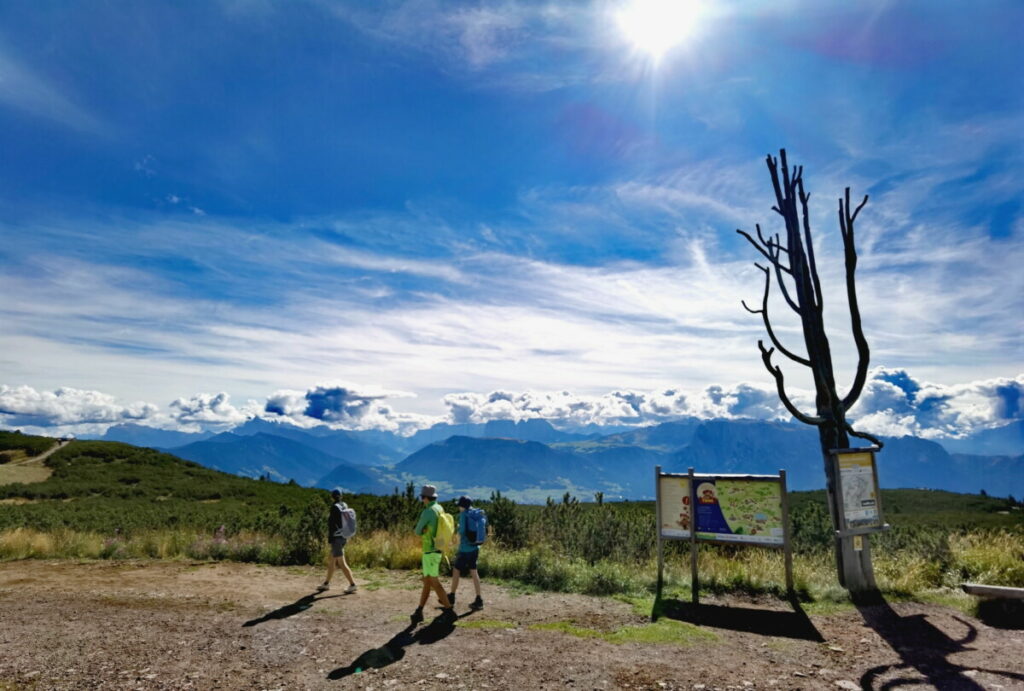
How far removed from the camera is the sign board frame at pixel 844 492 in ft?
33.2

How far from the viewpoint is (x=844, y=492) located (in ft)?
→ 33.7

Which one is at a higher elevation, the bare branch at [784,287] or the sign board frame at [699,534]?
the bare branch at [784,287]

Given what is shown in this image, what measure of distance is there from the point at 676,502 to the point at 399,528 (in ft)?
29.0

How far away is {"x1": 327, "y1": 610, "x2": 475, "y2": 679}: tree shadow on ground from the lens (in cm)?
689

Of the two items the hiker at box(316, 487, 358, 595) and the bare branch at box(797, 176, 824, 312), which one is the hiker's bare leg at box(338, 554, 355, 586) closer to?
the hiker at box(316, 487, 358, 595)

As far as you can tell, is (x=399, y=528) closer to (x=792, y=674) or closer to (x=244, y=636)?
(x=244, y=636)

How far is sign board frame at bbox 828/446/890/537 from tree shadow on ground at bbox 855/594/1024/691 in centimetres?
117

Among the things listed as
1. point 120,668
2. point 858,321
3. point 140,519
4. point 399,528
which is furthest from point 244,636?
point 140,519

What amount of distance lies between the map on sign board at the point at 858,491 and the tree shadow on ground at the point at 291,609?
962 centimetres

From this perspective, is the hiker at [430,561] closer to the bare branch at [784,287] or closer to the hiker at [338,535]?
the hiker at [338,535]

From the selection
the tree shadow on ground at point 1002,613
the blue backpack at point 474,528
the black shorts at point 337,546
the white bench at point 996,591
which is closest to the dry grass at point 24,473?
the black shorts at point 337,546

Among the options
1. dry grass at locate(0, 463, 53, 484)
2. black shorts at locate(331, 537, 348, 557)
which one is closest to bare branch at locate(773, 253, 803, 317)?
black shorts at locate(331, 537, 348, 557)

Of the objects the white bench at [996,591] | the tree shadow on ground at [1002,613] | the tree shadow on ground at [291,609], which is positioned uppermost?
the white bench at [996,591]

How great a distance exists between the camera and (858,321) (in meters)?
11.1
